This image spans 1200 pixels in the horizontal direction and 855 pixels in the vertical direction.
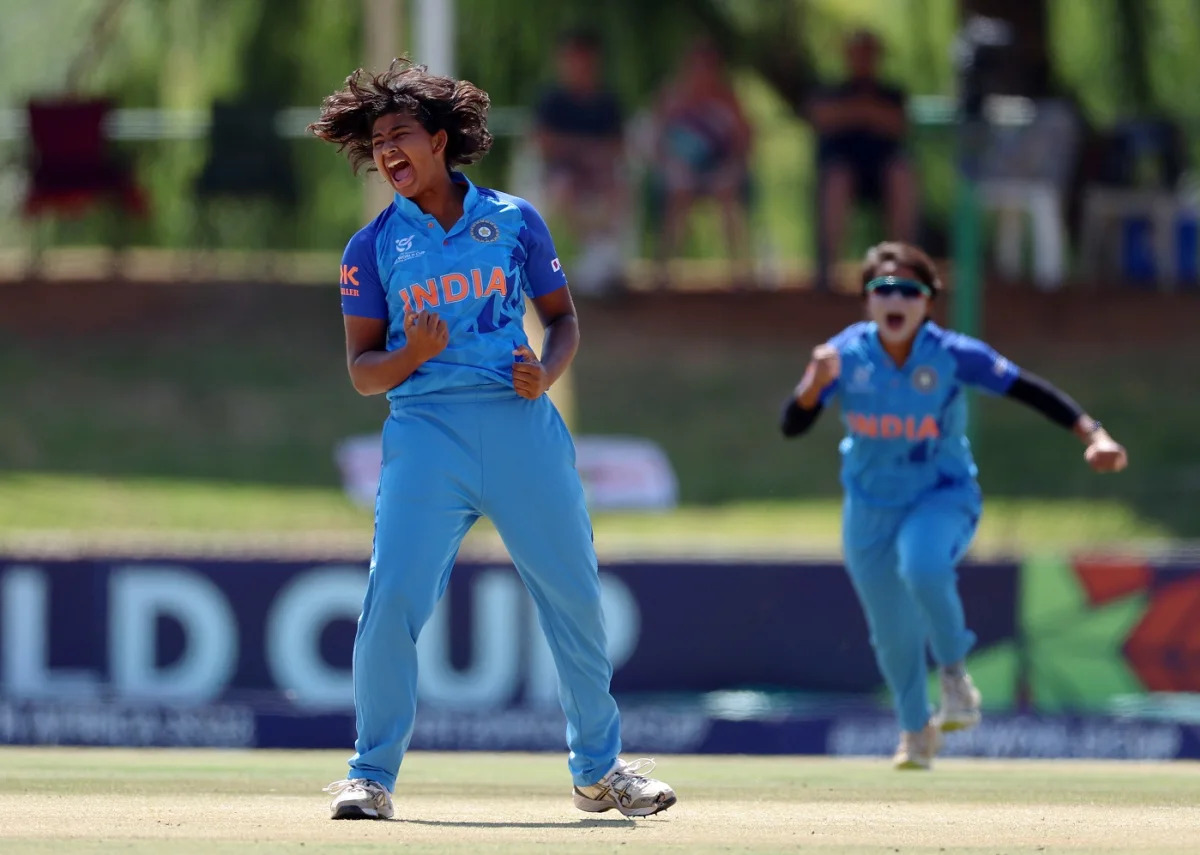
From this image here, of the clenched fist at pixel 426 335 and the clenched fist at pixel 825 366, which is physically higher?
the clenched fist at pixel 426 335

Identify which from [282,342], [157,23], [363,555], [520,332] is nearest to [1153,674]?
[363,555]

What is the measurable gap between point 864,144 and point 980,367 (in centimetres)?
868

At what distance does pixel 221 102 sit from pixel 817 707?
8.06 metres

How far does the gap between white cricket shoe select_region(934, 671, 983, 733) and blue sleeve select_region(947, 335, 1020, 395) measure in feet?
3.48

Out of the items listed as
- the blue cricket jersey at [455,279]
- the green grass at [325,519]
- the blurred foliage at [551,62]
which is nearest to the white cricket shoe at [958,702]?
the blue cricket jersey at [455,279]

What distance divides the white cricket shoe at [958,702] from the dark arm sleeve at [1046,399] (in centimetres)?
103

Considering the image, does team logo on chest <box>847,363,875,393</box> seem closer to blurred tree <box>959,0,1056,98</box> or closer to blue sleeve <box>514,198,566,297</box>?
blue sleeve <box>514,198,566,297</box>

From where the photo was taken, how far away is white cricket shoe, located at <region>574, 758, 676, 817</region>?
5.32m

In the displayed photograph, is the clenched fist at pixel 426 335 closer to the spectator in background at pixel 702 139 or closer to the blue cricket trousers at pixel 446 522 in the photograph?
the blue cricket trousers at pixel 446 522

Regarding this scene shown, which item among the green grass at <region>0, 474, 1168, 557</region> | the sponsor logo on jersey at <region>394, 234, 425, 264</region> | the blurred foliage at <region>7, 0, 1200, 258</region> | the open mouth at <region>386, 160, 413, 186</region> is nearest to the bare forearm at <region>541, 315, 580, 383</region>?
the sponsor logo on jersey at <region>394, 234, 425, 264</region>

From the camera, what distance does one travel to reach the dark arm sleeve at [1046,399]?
7.14 m

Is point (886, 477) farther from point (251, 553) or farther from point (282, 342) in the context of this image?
point (282, 342)

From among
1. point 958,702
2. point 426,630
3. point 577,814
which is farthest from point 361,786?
point 426,630

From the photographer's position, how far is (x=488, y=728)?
1117 cm
